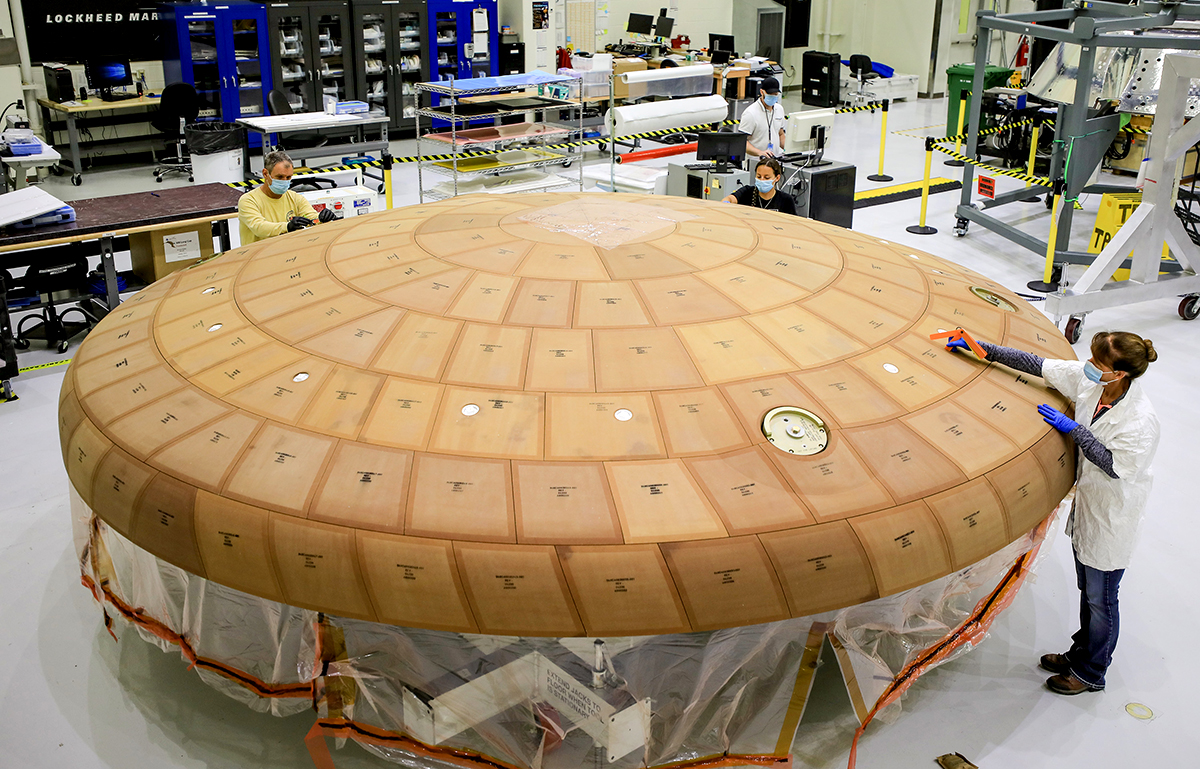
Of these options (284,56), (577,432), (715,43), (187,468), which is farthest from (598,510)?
(715,43)

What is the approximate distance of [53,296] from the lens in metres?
8.41

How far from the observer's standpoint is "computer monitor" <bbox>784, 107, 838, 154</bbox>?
38.2 ft

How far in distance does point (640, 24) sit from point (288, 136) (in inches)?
299

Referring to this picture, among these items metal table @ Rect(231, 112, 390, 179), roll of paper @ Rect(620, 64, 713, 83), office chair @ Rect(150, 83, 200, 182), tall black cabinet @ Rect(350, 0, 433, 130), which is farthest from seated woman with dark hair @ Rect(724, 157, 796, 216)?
tall black cabinet @ Rect(350, 0, 433, 130)

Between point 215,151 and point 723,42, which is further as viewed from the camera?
point 723,42

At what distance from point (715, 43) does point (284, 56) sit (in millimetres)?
8145

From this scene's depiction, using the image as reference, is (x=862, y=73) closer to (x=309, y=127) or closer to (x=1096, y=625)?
(x=309, y=127)

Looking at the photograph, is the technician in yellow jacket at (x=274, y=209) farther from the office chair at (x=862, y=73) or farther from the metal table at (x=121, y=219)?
the office chair at (x=862, y=73)

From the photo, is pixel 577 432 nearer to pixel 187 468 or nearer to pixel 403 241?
pixel 187 468

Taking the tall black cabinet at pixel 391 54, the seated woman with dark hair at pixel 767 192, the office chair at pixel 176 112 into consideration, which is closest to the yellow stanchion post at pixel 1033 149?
the seated woman with dark hair at pixel 767 192

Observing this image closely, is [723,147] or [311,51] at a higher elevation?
[311,51]

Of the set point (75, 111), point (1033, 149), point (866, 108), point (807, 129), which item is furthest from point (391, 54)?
point (1033, 149)

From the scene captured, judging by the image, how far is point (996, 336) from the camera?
16.8ft

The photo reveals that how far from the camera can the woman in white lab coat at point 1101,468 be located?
4.34 meters
